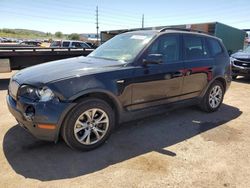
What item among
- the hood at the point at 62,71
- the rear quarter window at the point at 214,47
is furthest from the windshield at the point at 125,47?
the rear quarter window at the point at 214,47

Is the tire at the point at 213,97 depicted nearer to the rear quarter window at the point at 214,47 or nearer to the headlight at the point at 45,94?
the rear quarter window at the point at 214,47

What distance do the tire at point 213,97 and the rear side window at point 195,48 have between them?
758mm

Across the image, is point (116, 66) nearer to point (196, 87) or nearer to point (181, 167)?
point (181, 167)

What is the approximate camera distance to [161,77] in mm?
4176

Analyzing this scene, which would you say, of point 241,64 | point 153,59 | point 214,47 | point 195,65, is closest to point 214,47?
point 214,47

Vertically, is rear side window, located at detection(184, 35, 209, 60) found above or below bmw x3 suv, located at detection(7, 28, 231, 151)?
above

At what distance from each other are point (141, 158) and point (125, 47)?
6.40 ft

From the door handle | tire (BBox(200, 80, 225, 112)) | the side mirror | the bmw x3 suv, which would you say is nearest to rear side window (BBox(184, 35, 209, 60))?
the bmw x3 suv

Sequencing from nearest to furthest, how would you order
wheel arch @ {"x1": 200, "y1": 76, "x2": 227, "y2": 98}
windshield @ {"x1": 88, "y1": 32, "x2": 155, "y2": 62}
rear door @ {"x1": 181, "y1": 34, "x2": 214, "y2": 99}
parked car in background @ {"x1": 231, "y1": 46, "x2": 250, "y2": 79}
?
windshield @ {"x1": 88, "y1": 32, "x2": 155, "y2": 62} < rear door @ {"x1": 181, "y1": 34, "x2": 214, "y2": 99} < wheel arch @ {"x1": 200, "y1": 76, "x2": 227, "y2": 98} < parked car in background @ {"x1": 231, "y1": 46, "x2": 250, "y2": 79}

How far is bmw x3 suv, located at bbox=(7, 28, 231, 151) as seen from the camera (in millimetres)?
3160

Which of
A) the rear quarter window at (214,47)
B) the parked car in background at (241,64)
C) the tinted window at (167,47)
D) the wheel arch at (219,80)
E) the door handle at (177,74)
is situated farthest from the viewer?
the parked car in background at (241,64)

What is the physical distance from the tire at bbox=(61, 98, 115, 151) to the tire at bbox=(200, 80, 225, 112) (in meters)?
2.53

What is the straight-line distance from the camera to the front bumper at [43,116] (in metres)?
3.07

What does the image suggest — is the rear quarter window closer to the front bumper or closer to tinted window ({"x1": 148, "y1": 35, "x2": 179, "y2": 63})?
tinted window ({"x1": 148, "y1": 35, "x2": 179, "y2": 63})
